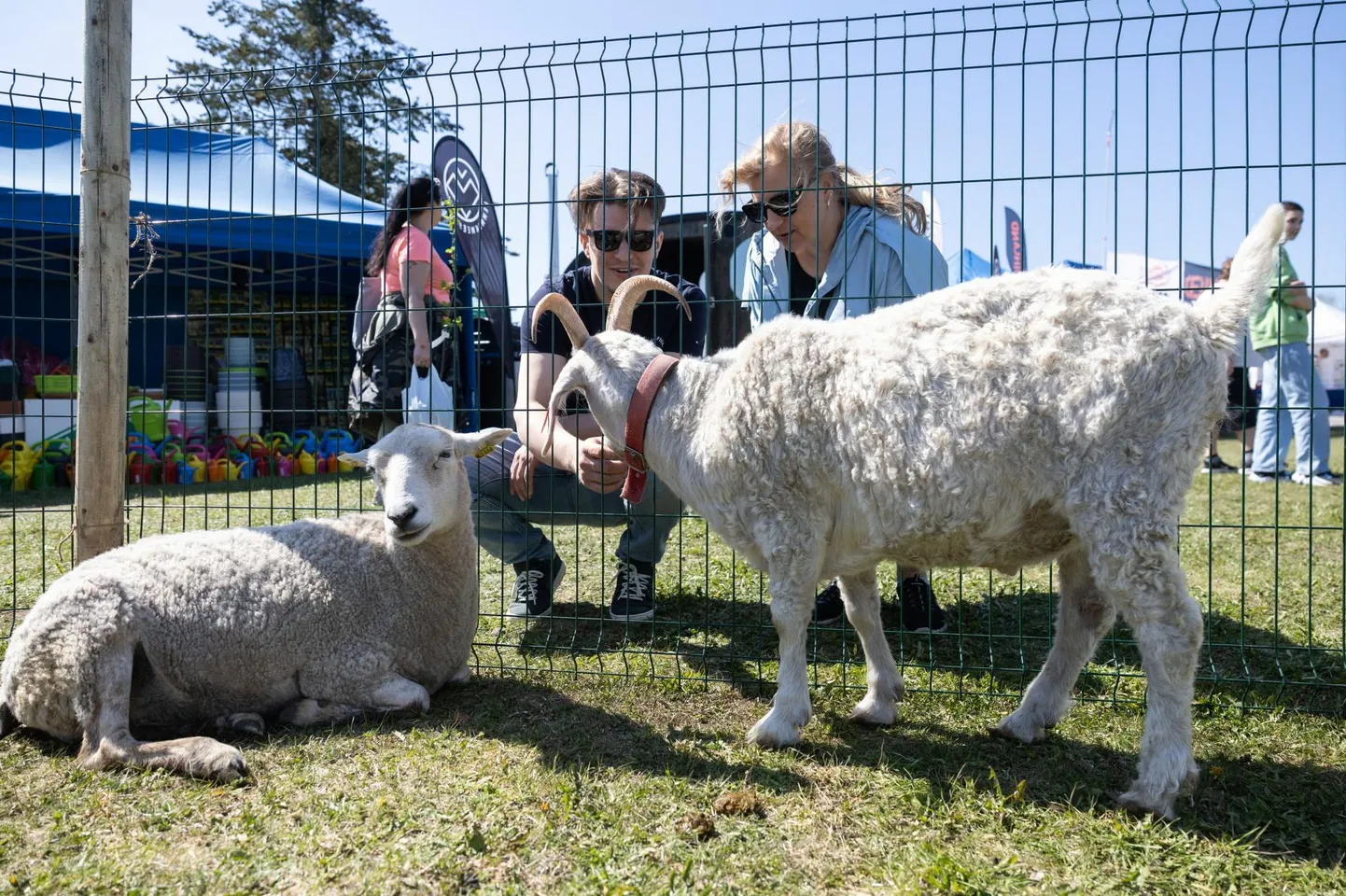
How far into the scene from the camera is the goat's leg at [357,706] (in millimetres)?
3400

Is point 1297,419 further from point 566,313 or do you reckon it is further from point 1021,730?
point 566,313

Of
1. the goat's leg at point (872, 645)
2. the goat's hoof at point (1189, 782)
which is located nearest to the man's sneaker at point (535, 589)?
the goat's leg at point (872, 645)

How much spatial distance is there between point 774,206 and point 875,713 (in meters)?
2.07

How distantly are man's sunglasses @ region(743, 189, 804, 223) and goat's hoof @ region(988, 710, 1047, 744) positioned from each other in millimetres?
2139

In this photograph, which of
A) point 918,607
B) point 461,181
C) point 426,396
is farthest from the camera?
point 461,181

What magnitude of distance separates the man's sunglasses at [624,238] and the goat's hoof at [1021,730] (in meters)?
2.53

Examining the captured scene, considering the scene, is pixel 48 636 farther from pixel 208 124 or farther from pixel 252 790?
pixel 208 124

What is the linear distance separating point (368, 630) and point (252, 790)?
81cm

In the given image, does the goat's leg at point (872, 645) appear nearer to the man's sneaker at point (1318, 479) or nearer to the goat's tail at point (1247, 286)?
the goat's tail at point (1247, 286)

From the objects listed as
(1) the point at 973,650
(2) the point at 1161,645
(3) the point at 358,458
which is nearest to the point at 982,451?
(2) the point at 1161,645

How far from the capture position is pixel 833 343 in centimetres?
314

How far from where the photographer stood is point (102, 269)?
3879 millimetres

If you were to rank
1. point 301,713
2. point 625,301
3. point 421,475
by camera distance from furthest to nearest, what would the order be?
1. point 625,301
2. point 421,475
3. point 301,713

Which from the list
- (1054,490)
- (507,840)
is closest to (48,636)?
(507,840)
